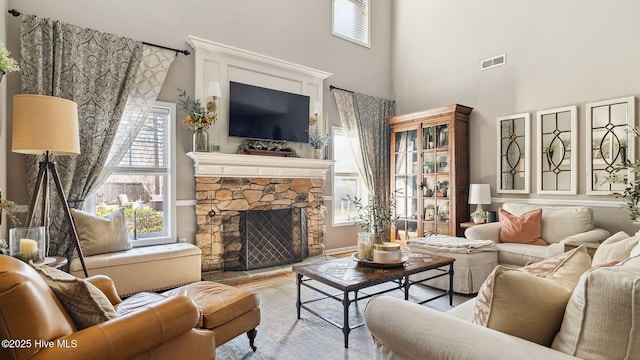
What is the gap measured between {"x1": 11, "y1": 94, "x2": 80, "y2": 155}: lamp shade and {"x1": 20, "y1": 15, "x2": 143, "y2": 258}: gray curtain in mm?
1015

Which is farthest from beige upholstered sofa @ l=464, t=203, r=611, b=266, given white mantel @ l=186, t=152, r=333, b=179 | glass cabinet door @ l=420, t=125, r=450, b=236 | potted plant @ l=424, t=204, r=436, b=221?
white mantel @ l=186, t=152, r=333, b=179

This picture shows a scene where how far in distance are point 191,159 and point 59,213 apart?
4.56 ft

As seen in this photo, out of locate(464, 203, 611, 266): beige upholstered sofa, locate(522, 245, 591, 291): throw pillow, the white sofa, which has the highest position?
locate(522, 245, 591, 291): throw pillow

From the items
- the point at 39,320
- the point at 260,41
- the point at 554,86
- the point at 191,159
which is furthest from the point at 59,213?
the point at 554,86

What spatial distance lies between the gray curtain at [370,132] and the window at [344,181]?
16cm

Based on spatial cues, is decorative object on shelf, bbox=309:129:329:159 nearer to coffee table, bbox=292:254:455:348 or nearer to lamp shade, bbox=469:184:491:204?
lamp shade, bbox=469:184:491:204

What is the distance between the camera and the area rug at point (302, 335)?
7.35 ft

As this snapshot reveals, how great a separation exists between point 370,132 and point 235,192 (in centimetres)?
260

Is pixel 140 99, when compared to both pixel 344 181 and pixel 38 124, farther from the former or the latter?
pixel 344 181

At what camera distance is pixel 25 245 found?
6.73 ft

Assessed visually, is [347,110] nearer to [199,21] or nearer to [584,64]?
[199,21]

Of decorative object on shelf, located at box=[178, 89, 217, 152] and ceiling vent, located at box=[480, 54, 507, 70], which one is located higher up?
ceiling vent, located at box=[480, 54, 507, 70]

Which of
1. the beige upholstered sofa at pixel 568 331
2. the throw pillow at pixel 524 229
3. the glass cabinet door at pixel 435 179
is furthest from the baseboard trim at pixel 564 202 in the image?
the beige upholstered sofa at pixel 568 331

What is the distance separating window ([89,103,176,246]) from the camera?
12.2 ft
